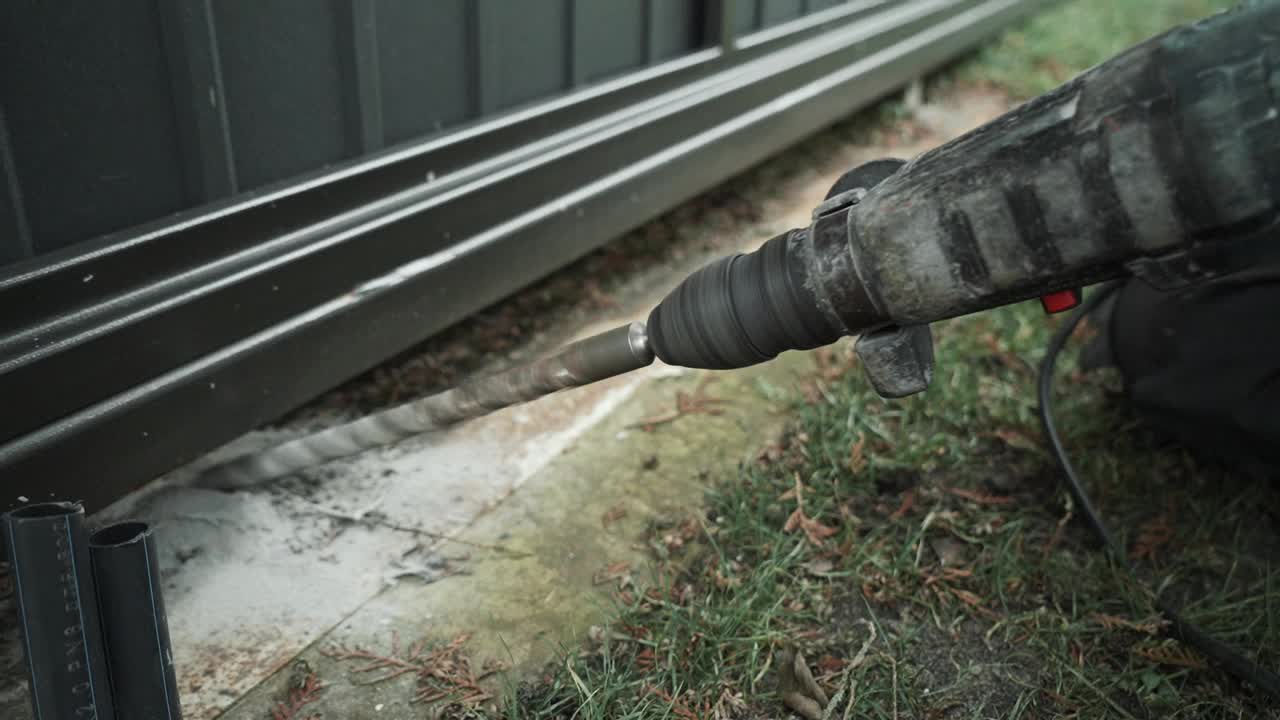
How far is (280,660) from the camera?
66.7 inches

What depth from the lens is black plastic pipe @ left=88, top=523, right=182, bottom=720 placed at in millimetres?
1196

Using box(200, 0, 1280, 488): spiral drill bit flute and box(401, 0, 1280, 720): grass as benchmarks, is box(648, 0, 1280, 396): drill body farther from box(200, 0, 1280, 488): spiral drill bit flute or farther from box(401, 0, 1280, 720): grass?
box(401, 0, 1280, 720): grass

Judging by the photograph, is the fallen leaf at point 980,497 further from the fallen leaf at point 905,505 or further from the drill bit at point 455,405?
the drill bit at point 455,405

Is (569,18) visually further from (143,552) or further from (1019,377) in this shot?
(143,552)

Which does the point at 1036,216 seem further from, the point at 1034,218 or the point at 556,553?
the point at 556,553

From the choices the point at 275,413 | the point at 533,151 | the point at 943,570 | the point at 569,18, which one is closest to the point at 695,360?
the point at 943,570

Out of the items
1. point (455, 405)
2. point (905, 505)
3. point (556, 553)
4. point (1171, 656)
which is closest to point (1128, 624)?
point (1171, 656)

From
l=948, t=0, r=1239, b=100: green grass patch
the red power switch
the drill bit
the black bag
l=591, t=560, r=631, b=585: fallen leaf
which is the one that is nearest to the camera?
the red power switch

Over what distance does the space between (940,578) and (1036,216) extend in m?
0.99

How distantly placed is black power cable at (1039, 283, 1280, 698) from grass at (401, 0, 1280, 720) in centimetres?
3

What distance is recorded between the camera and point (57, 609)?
1136 millimetres

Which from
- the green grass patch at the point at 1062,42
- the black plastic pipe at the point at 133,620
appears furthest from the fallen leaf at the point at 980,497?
the green grass patch at the point at 1062,42

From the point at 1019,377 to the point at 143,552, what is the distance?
212 cm

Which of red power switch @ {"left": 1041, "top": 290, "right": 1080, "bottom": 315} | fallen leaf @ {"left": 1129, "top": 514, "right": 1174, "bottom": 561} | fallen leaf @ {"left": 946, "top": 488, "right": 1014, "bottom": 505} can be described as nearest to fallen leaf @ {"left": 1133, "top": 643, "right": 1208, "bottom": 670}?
fallen leaf @ {"left": 1129, "top": 514, "right": 1174, "bottom": 561}
